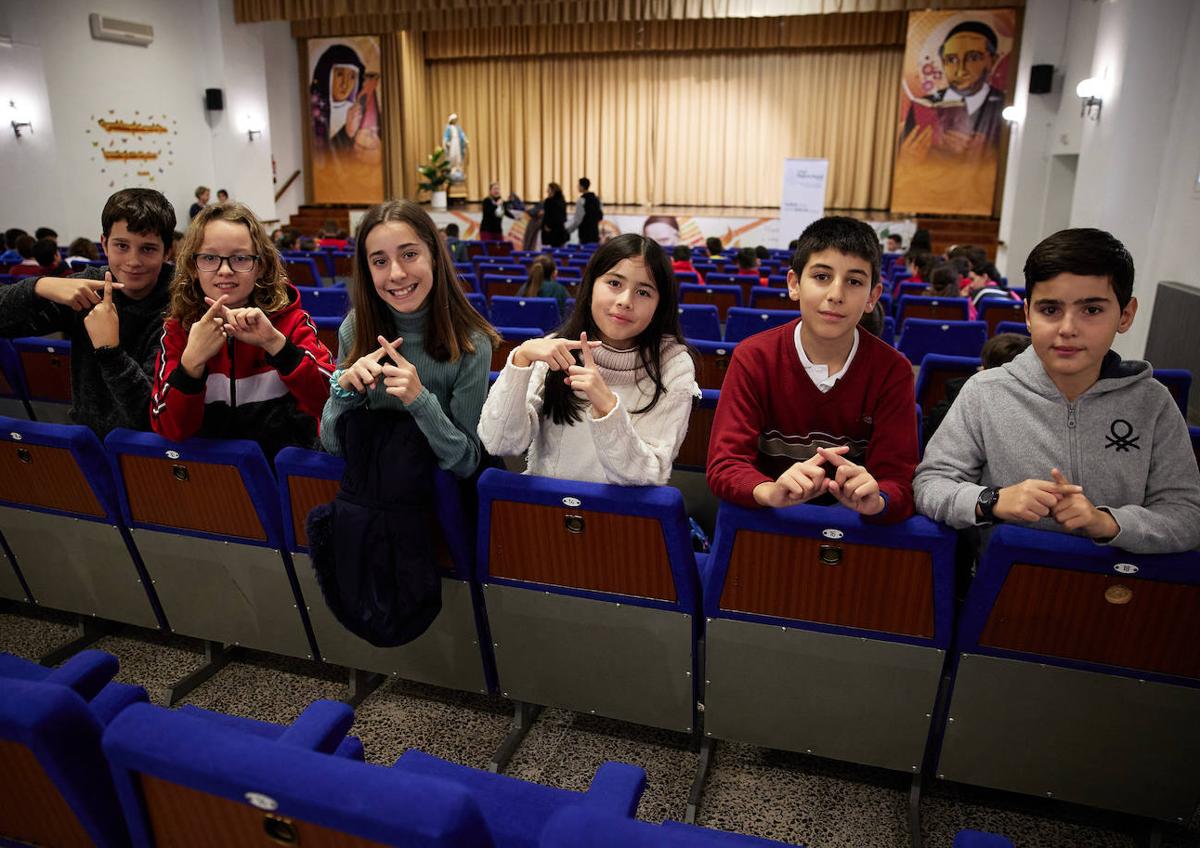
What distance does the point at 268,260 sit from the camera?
2.25 m

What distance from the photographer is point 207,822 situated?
33.1 inches

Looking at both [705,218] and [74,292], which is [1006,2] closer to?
[705,218]

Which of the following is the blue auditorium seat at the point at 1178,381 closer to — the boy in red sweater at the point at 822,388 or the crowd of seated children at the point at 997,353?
the crowd of seated children at the point at 997,353

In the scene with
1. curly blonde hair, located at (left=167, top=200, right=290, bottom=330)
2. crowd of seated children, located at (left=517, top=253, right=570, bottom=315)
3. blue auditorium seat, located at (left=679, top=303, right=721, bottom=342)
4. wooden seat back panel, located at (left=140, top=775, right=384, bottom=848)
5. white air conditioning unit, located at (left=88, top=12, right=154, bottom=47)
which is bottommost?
wooden seat back panel, located at (left=140, top=775, right=384, bottom=848)

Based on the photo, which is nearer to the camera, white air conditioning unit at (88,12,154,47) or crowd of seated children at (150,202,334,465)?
crowd of seated children at (150,202,334,465)

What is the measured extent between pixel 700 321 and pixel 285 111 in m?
14.1

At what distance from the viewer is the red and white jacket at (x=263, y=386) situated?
208 cm

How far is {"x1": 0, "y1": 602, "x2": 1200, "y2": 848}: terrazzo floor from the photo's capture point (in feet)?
5.68

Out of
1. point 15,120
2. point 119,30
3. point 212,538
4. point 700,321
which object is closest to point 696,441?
point 212,538

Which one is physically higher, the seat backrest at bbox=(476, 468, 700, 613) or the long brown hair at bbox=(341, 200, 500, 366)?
the long brown hair at bbox=(341, 200, 500, 366)

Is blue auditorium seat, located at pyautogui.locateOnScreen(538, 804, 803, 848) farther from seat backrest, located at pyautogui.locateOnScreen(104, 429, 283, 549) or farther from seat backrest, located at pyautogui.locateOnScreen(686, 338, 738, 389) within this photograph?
seat backrest, located at pyautogui.locateOnScreen(686, 338, 738, 389)

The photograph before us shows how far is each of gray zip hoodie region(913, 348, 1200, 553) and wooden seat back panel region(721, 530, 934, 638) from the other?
14 centimetres

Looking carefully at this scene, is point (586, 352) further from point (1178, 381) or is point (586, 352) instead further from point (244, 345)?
point (1178, 381)

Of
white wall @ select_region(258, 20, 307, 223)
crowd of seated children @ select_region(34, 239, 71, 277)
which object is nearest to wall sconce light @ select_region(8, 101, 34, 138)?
white wall @ select_region(258, 20, 307, 223)
